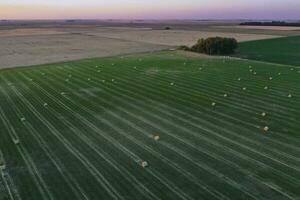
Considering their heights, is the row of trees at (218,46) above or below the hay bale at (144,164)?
below

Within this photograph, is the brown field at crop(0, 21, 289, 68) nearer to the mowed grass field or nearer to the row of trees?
the row of trees

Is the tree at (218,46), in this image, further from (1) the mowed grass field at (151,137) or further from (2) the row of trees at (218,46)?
(1) the mowed grass field at (151,137)

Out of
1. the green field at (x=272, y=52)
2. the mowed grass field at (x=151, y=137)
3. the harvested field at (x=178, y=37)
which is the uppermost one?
the mowed grass field at (x=151, y=137)

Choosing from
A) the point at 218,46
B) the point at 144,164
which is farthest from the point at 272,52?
the point at 144,164

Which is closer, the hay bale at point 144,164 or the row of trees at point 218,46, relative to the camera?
the hay bale at point 144,164

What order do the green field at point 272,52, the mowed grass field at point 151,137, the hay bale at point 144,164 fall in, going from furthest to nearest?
the green field at point 272,52, the hay bale at point 144,164, the mowed grass field at point 151,137

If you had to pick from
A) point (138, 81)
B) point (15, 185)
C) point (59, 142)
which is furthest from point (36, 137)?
point (138, 81)

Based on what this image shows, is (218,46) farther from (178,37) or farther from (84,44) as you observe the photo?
(178,37)

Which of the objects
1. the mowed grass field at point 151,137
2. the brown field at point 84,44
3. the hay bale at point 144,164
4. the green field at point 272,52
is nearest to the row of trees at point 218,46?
the green field at point 272,52

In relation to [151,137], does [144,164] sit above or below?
above
